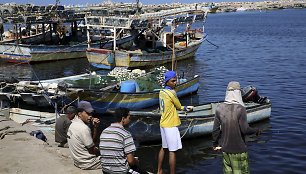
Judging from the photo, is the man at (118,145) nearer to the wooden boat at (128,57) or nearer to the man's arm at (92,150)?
the man's arm at (92,150)

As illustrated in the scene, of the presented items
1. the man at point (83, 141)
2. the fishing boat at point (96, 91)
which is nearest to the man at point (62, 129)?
the man at point (83, 141)

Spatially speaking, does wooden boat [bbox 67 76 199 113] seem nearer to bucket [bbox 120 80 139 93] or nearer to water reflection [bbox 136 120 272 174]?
bucket [bbox 120 80 139 93]

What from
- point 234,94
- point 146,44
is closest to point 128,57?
point 146,44

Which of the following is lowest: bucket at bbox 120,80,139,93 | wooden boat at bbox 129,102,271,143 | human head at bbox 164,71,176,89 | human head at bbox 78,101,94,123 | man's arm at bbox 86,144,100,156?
wooden boat at bbox 129,102,271,143

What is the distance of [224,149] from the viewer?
570 centimetres

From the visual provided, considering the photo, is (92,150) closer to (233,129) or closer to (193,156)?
(233,129)

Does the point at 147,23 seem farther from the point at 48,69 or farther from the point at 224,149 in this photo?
the point at 224,149

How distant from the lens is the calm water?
11.4 m

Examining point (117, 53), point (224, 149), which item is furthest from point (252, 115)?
point (117, 53)

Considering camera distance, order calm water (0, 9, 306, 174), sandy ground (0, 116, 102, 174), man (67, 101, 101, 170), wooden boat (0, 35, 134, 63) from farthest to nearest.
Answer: wooden boat (0, 35, 134, 63), calm water (0, 9, 306, 174), sandy ground (0, 116, 102, 174), man (67, 101, 101, 170)

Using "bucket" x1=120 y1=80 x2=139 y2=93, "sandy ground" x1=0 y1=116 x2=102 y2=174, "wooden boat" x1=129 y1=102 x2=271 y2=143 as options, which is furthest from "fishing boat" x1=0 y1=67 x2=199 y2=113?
"sandy ground" x1=0 y1=116 x2=102 y2=174

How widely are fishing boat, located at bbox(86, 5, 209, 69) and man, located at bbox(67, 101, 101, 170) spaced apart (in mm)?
17663

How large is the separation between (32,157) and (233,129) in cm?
451

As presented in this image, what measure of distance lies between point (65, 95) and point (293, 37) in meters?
39.7
